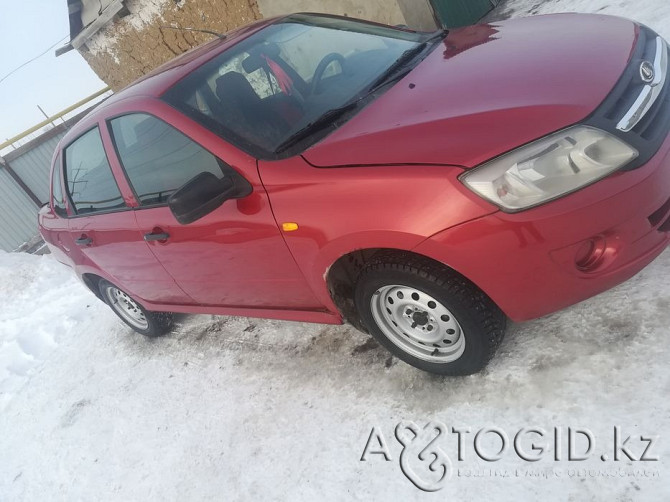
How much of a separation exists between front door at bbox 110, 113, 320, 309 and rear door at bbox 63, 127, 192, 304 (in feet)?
0.61

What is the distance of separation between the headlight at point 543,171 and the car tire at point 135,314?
3.16m

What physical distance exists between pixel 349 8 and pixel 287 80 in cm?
471

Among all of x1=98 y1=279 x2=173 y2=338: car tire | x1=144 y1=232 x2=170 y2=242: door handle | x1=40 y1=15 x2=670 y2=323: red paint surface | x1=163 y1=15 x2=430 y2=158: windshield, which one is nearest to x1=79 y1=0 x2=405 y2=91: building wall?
x1=163 y1=15 x2=430 y2=158: windshield

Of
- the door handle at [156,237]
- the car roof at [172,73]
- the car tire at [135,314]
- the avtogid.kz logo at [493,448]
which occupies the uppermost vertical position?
the car roof at [172,73]

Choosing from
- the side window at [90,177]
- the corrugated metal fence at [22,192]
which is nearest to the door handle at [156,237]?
the side window at [90,177]

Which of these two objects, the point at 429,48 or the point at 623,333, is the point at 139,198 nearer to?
the point at 429,48

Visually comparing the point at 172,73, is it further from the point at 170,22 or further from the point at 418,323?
the point at 170,22

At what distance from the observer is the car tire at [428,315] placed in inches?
80.8

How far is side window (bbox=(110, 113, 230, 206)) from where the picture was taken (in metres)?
2.51

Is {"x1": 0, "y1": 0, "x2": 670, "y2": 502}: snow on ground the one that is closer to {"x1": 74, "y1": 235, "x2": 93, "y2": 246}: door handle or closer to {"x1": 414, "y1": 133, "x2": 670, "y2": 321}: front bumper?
{"x1": 414, "y1": 133, "x2": 670, "y2": 321}: front bumper

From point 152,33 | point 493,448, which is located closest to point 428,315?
point 493,448

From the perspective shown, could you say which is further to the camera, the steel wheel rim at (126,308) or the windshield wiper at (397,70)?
the steel wheel rim at (126,308)

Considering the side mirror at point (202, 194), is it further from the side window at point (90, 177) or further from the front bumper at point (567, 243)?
the side window at point (90, 177)

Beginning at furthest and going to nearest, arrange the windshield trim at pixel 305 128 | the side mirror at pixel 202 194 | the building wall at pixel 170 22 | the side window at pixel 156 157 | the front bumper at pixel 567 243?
the building wall at pixel 170 22 < the side window at pixel 156 157 < the windshield trim at pixel 305 128 < the side mirror at pixel 202 194 < the front bumper at pixel 567 243
